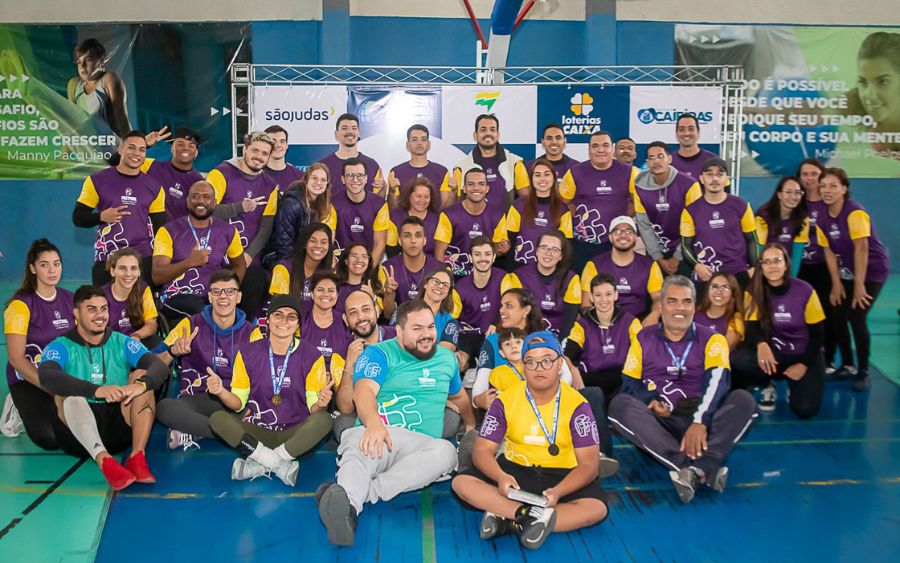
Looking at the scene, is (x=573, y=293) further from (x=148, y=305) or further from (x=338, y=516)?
(x=148, y=305)

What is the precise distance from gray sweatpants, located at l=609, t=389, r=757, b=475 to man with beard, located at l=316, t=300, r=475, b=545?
1120mm

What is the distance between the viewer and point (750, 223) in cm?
702

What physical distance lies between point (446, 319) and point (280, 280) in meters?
1.46

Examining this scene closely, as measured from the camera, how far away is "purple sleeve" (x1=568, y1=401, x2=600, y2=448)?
4.37 meters

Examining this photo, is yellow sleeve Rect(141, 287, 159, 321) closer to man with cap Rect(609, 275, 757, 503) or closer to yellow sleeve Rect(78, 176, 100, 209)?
yellow sleeve Rect(78, 176, 100, 209)

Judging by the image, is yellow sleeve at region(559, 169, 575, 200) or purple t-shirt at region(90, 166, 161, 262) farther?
yellow sleeve at region(559, 169, 575, 200)

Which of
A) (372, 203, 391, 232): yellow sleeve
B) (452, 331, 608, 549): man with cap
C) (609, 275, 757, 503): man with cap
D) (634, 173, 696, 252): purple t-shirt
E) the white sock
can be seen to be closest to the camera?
(452, 331, 608, 549): man with cap

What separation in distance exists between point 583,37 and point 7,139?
9289 millimetres

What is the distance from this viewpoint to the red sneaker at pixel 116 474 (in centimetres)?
489

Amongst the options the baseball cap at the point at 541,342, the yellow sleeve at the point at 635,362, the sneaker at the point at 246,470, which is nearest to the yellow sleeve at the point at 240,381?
the sneaker at the point at 246,470

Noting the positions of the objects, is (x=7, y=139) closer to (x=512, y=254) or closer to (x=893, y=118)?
(x=512, y=254)

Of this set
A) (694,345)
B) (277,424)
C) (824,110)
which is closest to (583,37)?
(824,110)

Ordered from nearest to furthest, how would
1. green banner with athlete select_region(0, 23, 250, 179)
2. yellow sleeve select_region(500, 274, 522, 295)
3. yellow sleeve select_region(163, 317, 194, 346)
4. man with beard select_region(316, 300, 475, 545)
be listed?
man with beard select_region(316, 300, 475, 545) → yellow sleeve select_region(163, 317, 194, 346) → yellow sleeve select_region(500, 274, 522, 295) → green banner with athlete select_region(0, 23, 250, 179)

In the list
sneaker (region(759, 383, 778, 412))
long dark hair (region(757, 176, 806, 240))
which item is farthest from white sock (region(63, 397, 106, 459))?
long dark hair (region(757, 176, 806, 240))
